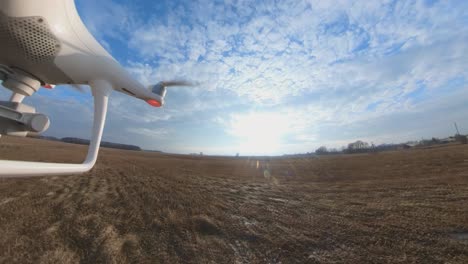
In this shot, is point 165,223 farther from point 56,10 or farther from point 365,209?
point 365,209

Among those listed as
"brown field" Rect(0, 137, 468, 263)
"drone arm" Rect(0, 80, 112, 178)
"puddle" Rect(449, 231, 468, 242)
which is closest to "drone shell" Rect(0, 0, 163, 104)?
"drone arm" Rect(0, 80, 112, 178)

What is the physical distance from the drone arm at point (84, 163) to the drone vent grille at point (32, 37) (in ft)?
1.66

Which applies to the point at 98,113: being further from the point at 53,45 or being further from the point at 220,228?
the point at 220,228

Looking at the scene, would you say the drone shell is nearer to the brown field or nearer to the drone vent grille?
the drone vent grille

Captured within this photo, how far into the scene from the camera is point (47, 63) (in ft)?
6.92

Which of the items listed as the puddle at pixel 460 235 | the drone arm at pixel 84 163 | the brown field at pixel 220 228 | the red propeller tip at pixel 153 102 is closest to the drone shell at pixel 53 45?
the drone arm at pixel 84 163

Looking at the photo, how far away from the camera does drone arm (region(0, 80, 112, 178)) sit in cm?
132

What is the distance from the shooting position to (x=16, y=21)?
5.70 ft

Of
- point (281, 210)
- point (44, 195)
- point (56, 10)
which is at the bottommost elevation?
point (281, 210)

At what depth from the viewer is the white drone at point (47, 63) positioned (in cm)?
176

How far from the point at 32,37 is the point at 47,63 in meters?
0.29

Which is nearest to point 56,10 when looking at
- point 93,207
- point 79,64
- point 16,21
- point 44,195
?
point 16,21

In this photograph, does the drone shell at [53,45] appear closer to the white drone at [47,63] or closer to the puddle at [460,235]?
the white drone at [47,63]

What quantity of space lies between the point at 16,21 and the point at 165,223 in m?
5.12
